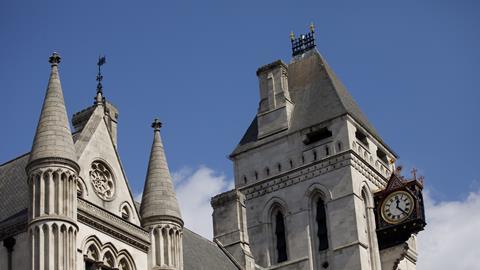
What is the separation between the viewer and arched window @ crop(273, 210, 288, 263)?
67.5m

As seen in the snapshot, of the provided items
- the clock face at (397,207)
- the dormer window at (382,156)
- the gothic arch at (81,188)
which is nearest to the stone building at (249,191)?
the gothic arch at (81,188)

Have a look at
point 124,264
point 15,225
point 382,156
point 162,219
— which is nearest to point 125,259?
point 124,264

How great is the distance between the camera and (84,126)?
4641cm

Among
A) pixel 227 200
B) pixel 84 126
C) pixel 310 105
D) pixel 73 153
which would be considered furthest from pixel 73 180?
pixel 310 105

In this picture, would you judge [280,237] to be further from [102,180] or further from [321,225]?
[102,180]

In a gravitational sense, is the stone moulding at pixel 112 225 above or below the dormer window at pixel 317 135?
below

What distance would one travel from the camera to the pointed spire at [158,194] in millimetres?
46341

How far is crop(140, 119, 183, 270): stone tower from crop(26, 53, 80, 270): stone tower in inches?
183

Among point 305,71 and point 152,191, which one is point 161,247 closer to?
point 152,191

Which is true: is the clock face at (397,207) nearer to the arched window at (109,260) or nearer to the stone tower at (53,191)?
the arched window at (109,260)

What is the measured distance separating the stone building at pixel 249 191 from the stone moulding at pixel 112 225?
0.15 feet

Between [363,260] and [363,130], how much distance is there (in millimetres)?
7873

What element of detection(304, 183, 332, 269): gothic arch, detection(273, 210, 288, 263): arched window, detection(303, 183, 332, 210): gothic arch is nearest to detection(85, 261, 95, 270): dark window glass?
detection(304, 183, 332, 269): gothic arch

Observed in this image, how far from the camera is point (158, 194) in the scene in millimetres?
46844
